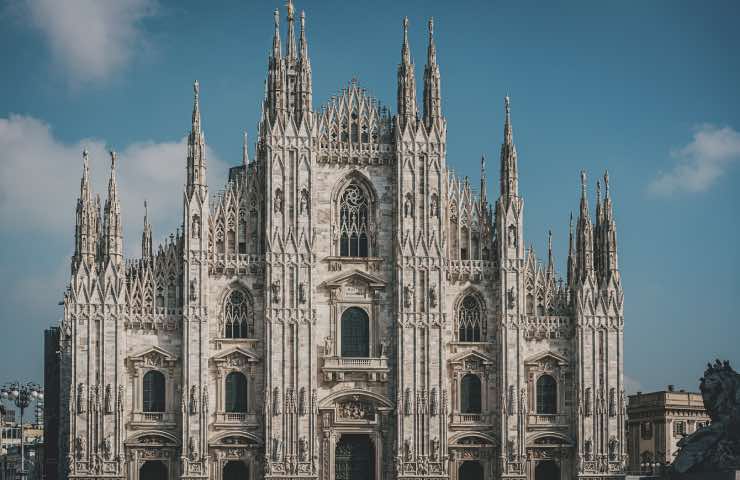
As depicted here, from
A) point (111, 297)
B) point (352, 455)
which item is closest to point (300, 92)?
point (111, 297)

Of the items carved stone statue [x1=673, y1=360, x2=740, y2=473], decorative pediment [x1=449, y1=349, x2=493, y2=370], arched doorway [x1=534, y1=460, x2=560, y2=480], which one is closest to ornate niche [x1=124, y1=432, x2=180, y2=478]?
decorative pediment [x1=449, y1=349, x2=493, y2=370]

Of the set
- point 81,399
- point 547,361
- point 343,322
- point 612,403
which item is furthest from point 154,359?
point 612,403

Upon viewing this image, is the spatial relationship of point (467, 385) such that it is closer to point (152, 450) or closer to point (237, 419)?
point (237, 419)

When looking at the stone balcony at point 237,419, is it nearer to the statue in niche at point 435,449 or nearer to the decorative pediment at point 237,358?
the decorative pediment at point 237,358

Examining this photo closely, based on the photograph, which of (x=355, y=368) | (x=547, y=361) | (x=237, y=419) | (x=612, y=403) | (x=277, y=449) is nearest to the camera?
(x=277, y=449)

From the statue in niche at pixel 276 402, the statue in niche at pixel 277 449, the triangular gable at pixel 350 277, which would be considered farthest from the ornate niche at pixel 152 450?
the triangular gable at pixel 350 277

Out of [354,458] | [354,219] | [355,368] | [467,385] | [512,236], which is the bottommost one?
[354,458]
